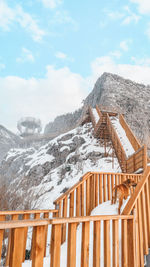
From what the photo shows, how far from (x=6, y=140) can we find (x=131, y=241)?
64348 millimetres

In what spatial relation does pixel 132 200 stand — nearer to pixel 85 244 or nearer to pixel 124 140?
pixel 85 244

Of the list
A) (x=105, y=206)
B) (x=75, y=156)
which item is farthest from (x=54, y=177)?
(x=105, y=206)

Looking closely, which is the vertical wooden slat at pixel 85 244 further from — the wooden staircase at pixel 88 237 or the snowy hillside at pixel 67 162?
the snowy hillside at pixel 67 162

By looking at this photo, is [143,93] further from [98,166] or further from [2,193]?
[2,193]

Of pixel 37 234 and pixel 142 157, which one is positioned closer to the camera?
pixel 37 234

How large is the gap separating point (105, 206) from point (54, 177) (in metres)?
12.1

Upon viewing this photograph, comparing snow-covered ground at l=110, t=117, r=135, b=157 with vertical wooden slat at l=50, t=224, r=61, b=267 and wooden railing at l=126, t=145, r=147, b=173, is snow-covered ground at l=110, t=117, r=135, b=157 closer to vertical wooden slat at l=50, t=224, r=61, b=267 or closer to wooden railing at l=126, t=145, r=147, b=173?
wooden railing at l=126, t=145, r=147, b=173

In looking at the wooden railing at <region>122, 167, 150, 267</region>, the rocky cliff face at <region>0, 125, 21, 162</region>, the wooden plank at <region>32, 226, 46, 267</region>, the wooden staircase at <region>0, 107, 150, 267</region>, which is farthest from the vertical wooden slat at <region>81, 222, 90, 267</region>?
the rocky cliff face at <region>0, 125, 21, 162</region>

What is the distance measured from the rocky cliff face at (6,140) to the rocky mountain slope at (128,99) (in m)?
26.1

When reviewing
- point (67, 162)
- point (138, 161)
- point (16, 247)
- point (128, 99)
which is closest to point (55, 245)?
point (16, 247)

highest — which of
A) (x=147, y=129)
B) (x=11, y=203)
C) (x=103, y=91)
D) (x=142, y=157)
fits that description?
(x=103, y=91)

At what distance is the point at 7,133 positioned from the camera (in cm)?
6988

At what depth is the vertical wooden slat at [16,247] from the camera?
1.44m

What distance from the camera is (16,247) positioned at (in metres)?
1.46
